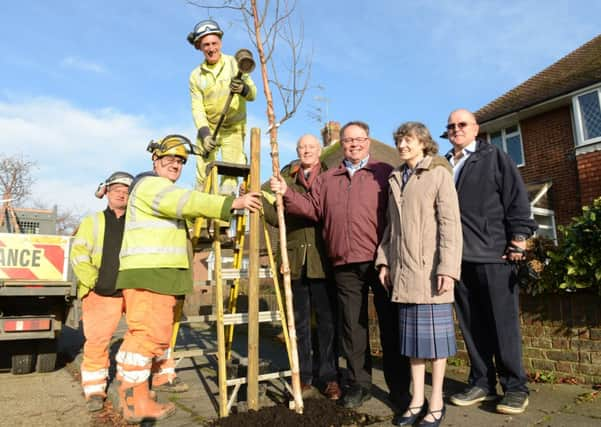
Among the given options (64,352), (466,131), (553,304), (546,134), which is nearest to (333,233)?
(466,131)

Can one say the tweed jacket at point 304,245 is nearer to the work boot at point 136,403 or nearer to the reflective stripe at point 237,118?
the reflective stripe at point 237,118

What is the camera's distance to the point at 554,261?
408 cm

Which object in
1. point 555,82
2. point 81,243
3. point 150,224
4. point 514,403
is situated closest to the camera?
point 514,403

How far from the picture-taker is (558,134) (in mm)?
13523

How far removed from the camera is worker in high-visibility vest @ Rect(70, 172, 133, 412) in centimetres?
400

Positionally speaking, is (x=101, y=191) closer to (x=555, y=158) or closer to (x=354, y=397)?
(x=354, y=397)

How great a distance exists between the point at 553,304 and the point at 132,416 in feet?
12.2

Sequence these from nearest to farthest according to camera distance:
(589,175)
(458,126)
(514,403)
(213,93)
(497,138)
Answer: (514,403) < (458,126) < (213,93) < (589,175) < (497,138)

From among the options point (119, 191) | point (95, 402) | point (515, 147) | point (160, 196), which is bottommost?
point (95, 402)

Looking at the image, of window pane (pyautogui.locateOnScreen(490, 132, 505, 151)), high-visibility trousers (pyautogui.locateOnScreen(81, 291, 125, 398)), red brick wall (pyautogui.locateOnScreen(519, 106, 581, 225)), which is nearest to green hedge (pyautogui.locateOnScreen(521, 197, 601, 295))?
high-visibility trousers (pyautogui.locateOnScreen(81, 291, 125, 398))

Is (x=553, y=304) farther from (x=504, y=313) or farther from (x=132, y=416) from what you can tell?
(x=132, y=416)

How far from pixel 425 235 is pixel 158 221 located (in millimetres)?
1951

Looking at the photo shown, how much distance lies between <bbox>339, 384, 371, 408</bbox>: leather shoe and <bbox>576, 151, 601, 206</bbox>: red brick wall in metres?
11.7

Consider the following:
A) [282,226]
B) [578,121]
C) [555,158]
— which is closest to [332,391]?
[282,226]
